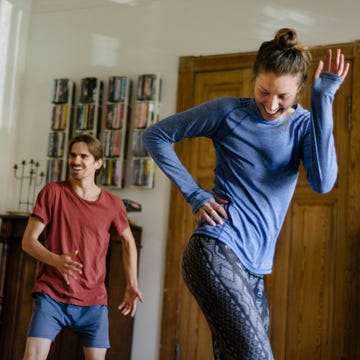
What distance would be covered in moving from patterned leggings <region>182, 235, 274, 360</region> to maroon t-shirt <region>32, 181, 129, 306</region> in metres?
1.39

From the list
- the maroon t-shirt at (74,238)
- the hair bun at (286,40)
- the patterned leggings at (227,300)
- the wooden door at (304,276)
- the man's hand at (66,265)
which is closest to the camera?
the patterned leggings at (227,300)

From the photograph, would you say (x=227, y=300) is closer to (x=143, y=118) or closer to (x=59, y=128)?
(x=143, y=118)

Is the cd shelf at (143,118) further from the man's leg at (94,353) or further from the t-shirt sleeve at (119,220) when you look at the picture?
the man's leg at (94,353)

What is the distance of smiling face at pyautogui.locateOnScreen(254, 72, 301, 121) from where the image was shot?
1533 millimetres

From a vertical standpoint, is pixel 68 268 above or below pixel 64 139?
below

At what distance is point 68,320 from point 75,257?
0.29 m

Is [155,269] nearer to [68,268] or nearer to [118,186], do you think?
[118,186]

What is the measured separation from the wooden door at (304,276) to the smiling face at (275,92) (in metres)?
2.43

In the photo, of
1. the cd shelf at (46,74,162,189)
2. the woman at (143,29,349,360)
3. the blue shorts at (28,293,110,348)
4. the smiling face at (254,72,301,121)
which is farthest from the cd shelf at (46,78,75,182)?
the smiling face at (254,72,301,121)

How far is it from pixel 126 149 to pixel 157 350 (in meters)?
1.45

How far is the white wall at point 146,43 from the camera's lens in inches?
169

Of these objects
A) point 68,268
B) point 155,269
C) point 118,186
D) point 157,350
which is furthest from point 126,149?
point 68,268

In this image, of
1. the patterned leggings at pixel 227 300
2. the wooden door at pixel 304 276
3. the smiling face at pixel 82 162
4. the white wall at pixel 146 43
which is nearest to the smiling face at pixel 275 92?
the patterned leggings at pixel 227 300

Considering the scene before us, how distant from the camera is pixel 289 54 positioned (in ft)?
5.06
